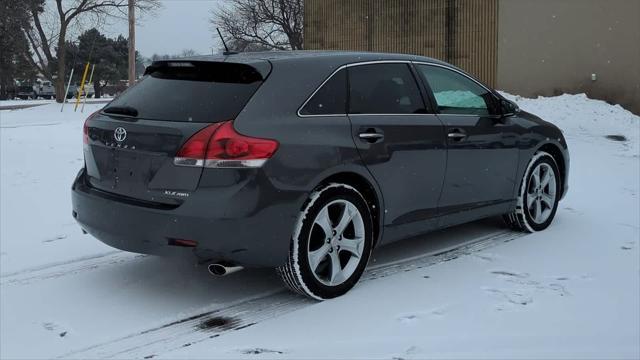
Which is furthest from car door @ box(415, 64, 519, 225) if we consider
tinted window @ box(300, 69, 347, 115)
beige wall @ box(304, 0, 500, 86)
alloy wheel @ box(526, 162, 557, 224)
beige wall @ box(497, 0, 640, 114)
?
beige wall @ box(304, 0, 500, 86)

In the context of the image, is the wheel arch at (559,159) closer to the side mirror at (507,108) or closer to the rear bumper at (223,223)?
the side mirror at (507,108)

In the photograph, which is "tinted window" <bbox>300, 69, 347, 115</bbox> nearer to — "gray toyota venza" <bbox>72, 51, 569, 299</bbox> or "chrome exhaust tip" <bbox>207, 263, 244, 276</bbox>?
"gray toyota venza" <bbox>72, 51, 569, 299</bbox>

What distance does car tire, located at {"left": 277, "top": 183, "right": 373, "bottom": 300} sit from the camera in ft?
12.2

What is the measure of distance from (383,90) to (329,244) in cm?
120

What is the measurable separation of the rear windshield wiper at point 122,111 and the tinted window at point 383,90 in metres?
1.37

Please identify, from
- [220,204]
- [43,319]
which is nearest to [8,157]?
[43,319]

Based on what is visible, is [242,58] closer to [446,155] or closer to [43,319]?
[446,155]

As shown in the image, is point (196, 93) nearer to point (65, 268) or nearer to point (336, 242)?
point (336, 242)

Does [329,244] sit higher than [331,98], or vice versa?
[331,98]

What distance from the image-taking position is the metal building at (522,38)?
15.8 metres

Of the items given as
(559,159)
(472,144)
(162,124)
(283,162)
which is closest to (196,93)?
(162,124)

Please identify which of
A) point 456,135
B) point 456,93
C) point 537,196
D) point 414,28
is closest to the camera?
point 456,135

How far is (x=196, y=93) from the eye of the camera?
3.80m

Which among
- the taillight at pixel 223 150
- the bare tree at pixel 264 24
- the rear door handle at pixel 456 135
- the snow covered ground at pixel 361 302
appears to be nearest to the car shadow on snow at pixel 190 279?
the snow covered ground at pixel 361 302
